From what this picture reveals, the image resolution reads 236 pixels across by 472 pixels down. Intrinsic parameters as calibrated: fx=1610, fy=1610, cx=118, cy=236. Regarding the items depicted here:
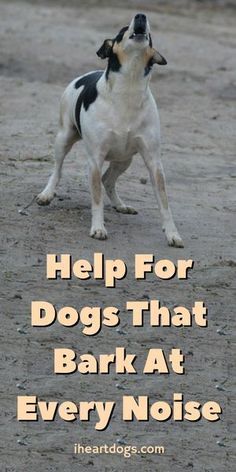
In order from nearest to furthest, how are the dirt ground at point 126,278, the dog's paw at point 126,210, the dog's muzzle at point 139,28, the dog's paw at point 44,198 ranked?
1. the dirt ground at point 126,278
2. the dog's muzzle at point 139,28
3. the dog's paw at point 44,198
4. the dog's paw at point 126,210

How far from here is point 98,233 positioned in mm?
11359

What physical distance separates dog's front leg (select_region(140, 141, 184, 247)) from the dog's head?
0.55m

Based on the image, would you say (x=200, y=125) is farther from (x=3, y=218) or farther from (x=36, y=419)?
(x=36, y=419)

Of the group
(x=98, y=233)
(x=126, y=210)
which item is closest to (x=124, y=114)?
(x=98, y=233)

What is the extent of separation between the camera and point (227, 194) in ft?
43.4

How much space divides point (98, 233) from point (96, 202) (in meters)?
0.22

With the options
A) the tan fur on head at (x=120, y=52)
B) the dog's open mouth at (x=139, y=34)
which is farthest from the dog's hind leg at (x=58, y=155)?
the dog's open mouth at (x=139, y=34)

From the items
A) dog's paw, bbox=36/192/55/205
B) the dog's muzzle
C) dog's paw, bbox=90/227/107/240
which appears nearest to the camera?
the dog's muzzle

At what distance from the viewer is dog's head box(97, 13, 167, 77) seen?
10922 millimetres

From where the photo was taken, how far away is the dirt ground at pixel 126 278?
906cm

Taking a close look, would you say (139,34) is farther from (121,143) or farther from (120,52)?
(121,143)

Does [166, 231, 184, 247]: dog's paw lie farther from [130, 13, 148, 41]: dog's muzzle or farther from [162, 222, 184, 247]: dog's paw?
[130, 13, 148, 41]: dog's muzzle

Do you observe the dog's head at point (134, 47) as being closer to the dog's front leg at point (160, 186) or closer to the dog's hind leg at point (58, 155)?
the dog's front leg at point (160, 186)

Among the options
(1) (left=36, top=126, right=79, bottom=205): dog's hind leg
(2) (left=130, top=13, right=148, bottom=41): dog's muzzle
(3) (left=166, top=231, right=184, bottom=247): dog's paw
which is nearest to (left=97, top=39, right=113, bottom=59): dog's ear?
(2) (left=130, top=13, right=148, bottom=41): dog's muzzle
